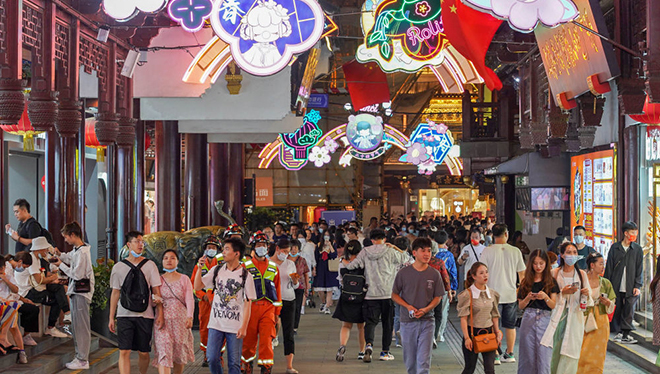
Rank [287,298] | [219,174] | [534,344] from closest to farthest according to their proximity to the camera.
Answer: [534,344] < [287,298] < [219,174]

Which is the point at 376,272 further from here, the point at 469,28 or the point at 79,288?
the point at 79,288

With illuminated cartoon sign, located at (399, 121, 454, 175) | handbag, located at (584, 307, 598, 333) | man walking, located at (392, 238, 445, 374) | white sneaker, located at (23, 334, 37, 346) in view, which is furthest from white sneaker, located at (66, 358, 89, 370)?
illuminated cartoon sign, located at (399, 121, 454, 175)

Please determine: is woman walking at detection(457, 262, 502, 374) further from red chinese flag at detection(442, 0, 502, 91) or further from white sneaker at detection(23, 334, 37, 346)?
white sneaker at detection(23, 334, 37, 346)

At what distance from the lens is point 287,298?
1089 cm

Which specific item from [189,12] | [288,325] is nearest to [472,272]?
[288,325]

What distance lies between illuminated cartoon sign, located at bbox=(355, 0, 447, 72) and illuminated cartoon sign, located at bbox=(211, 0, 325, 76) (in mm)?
2998

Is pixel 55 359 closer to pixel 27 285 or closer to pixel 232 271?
pixel 27 285

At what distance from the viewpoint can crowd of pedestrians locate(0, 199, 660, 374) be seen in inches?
330

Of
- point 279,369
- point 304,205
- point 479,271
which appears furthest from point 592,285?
point 304,205

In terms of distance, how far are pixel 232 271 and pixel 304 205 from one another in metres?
29.3

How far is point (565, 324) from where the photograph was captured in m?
8.44

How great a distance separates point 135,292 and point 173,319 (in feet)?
1.67

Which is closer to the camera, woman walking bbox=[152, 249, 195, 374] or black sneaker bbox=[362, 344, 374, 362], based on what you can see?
woman walking bbox=[152, 249, 195, 374]

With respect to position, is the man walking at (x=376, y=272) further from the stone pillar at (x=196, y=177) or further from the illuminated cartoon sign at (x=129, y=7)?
the stone pillar at (x=196, y=177)
